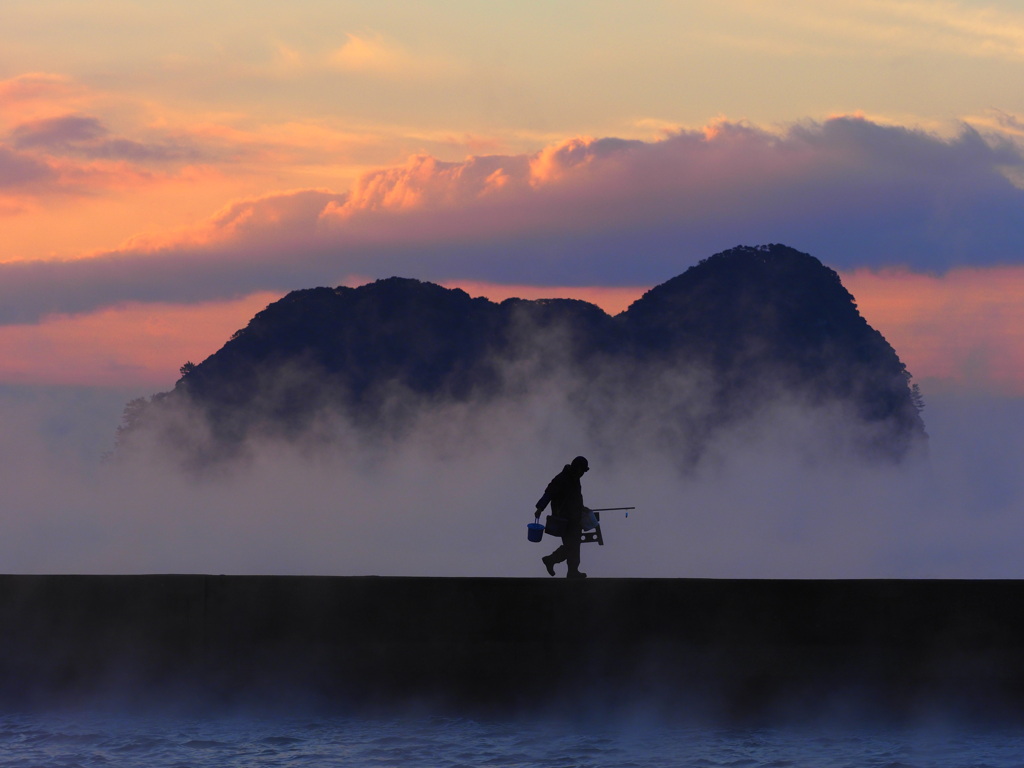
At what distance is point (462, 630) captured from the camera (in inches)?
649

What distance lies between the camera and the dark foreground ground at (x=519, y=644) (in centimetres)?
1602


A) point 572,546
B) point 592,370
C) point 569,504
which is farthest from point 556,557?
point 592,370

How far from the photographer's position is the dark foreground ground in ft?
52.5

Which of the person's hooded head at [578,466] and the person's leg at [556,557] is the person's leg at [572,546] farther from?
the person's hooded head at [578,466]

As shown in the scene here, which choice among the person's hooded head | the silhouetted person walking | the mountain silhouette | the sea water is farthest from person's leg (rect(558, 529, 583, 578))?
the mountain silhouette

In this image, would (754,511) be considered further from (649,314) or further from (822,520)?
(649,314)

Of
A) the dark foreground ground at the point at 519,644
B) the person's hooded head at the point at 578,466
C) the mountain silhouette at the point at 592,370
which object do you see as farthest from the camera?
the mountain silhouette at the point at 592,370

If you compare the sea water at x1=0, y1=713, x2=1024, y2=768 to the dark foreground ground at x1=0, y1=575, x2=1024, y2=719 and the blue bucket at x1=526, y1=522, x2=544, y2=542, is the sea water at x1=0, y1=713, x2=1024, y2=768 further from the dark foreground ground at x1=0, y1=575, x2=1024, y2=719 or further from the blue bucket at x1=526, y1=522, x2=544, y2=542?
the blue bucket at x1=526, y1=522, x2=544, y2=542

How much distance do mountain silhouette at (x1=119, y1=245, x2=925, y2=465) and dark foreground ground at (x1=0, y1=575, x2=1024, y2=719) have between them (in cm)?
17052

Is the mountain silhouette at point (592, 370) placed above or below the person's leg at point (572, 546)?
above

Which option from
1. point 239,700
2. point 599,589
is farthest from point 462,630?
point 239,700

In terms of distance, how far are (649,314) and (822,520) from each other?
34691 mm

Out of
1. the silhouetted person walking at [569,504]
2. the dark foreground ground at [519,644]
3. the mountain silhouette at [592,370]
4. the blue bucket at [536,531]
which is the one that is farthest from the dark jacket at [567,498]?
the mountain silhouette at [592,370]

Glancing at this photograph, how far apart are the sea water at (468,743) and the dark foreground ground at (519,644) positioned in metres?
0.24
